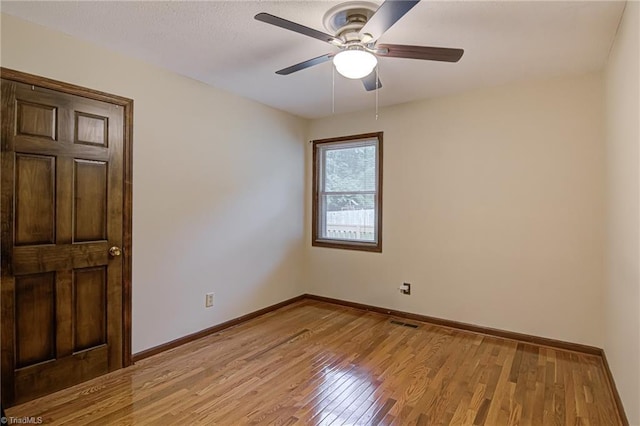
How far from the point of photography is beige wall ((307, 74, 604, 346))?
9.84ft

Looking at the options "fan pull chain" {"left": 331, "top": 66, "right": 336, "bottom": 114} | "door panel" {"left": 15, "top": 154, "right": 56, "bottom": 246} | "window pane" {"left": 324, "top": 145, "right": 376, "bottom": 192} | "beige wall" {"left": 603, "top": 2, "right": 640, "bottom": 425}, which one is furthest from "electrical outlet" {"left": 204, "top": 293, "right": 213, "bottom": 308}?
"beige wall" {"left": 603, "top": 2, "right": 640, "bottom": 425}

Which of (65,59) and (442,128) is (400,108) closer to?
(442,128)

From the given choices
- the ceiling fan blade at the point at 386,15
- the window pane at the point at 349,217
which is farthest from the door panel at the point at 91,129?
the window pane at the point at 349,217

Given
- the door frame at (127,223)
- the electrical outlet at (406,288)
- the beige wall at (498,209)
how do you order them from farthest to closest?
1. the electrical outlet at (406,288)
2. the beige wall at (498,209)
3. the door frame at (127,223)

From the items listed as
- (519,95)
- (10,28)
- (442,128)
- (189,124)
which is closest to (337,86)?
(442,128)

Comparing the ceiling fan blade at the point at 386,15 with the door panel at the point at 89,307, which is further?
the door panel at the point at 89,307

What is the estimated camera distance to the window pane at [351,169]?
4277mm

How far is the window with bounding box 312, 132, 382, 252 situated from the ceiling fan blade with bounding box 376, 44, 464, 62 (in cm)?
200

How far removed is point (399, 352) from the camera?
304cm

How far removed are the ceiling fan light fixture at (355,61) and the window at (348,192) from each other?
2067 millimetres

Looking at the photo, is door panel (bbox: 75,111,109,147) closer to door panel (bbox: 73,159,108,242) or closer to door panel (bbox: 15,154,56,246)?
door panel (bbox: 73,159,108,242)

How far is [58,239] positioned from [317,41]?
226cm

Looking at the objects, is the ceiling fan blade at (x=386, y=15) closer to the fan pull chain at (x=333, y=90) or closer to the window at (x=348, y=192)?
the fan pull chain at (x=333, y=90)

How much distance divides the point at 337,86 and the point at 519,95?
1705mm
